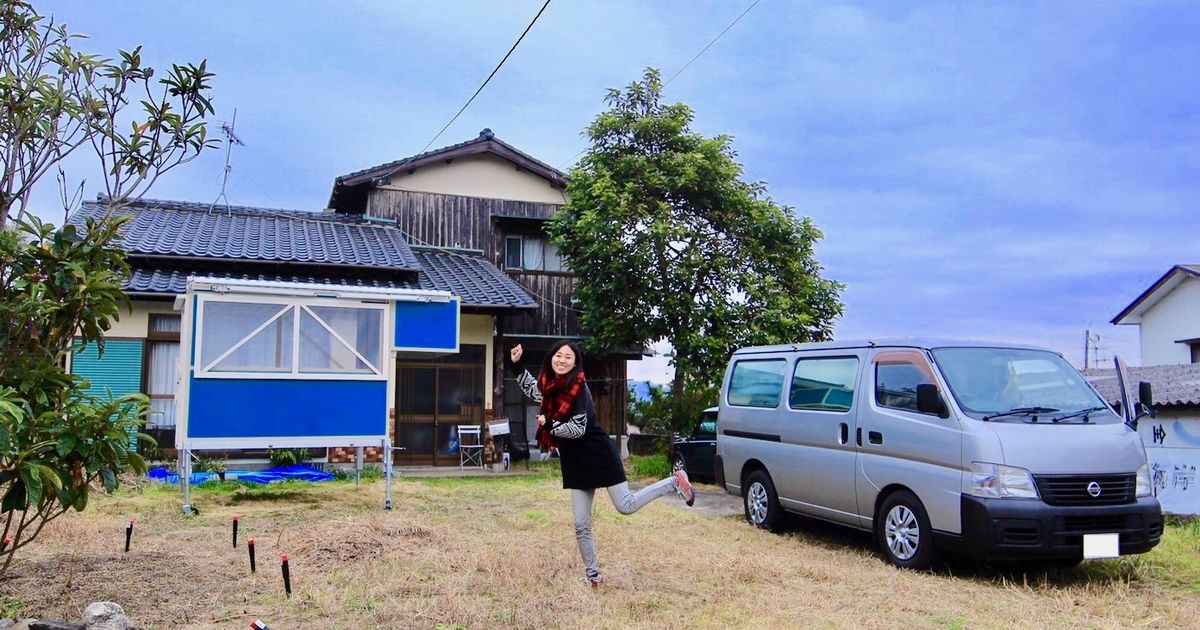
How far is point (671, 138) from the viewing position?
15164 millimetres

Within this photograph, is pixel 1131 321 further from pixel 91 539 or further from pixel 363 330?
pixel 91 539

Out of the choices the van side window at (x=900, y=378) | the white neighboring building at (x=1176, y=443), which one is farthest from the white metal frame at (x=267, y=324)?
the white neighboring building at (x=1176, y=443)

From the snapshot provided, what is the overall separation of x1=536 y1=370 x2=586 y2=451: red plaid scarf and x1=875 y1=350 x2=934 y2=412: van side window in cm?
296

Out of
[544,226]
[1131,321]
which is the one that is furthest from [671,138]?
[1131,321]

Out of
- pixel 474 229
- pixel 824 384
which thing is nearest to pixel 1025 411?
pixel 824 384

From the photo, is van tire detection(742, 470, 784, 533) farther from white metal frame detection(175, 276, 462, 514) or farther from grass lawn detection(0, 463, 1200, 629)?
white metal frame detection(175, 276, 462, 514)

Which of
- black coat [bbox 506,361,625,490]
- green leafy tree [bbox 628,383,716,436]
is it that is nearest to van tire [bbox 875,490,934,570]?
black coat [bbox 506,361,625,490]

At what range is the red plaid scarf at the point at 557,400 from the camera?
5.66 metres

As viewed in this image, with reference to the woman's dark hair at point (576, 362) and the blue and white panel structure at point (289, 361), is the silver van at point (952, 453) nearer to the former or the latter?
the woman's dark hair at point (576, 362)

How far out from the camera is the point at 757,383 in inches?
362

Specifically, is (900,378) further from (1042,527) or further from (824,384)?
(1042,527)

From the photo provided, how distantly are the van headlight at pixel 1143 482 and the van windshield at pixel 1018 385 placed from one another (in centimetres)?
44

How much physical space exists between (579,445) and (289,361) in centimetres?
508

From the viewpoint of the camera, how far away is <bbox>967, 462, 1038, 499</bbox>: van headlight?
6188mm
